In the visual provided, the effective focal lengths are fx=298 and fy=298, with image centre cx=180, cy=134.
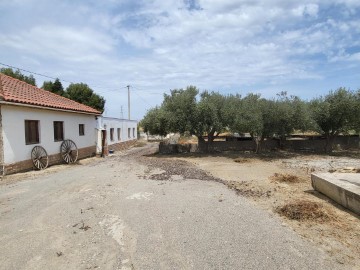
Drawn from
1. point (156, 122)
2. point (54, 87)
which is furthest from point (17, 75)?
point (156, 122)

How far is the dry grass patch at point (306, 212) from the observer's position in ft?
20.8

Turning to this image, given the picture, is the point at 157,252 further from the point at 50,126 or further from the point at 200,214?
the point at 50,126

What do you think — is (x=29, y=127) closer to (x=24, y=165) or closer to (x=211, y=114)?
(x=24, y=165)

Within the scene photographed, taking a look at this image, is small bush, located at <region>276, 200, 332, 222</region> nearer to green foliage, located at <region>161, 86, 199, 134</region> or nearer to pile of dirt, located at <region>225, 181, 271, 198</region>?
pile of dirt, located at <region>225, 181, 271, 198</region>

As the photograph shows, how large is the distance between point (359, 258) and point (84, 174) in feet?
33.4

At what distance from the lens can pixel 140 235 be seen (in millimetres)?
5332

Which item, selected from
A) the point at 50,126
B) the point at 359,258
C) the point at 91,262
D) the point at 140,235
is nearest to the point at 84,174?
the point at 50,126

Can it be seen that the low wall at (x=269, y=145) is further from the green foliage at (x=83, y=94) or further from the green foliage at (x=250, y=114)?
the green foliage at (x=83, y=94)

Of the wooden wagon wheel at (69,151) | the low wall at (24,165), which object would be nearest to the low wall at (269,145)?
the wooden wagon wheel at (69,151)

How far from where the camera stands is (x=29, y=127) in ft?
44.9

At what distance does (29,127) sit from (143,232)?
1053cm

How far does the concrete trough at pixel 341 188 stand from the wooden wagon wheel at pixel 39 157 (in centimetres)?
1163

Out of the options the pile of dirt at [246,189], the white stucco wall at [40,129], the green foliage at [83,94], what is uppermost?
the green foliage at [83,94]

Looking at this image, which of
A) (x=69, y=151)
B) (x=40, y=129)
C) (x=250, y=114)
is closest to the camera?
(x=40, y=129)
